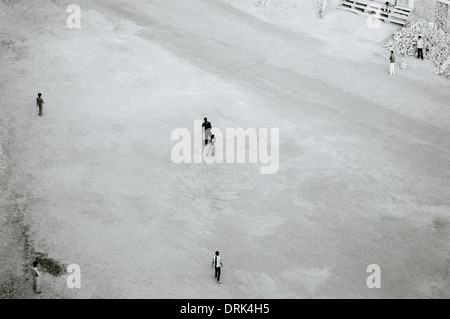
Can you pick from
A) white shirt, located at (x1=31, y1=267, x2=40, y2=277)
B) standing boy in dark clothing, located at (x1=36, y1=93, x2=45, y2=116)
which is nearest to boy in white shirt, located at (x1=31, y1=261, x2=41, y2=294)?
white shirt, located at (x1=31, y1=267, x2=40, y2=277)

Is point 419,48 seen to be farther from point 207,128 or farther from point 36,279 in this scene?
point 36,279

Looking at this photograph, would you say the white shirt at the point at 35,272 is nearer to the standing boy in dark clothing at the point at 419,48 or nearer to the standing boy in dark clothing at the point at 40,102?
the standing boy in dark clothing at the point at 40,102

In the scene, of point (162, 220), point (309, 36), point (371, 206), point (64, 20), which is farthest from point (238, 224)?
point (64, 20)

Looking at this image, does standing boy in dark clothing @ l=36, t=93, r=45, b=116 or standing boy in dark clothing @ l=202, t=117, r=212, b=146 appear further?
standing boy in dark clothing @ l=36, t=93, r=45, b=116

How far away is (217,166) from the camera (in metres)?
20.6

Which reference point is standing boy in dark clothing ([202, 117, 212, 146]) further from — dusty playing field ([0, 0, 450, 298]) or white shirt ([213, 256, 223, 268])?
white shirt ([213, 256, 223, 268])

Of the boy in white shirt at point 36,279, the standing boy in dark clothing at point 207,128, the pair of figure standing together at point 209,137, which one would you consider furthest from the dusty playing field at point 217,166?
the standing boy in dark clothing at point 207,128

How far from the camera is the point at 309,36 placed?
30.2m

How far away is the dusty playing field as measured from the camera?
16047 millimetres

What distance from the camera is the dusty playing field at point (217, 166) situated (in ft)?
52.6

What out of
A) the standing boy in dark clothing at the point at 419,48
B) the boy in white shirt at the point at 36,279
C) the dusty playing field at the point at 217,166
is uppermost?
the standing boy in dark clothing at the point at 419,48

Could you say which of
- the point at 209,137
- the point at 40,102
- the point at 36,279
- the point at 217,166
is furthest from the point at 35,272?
the point at 40,102
